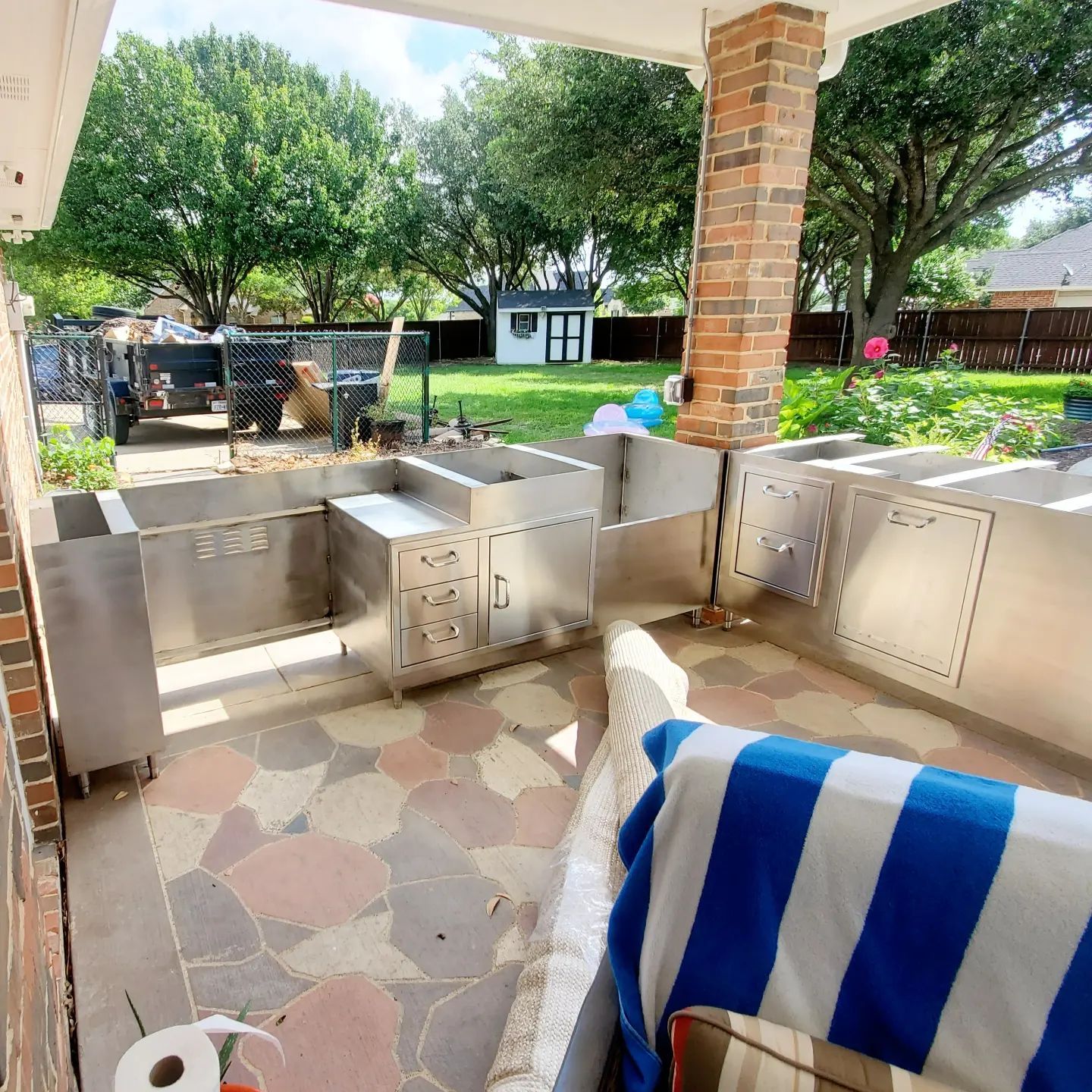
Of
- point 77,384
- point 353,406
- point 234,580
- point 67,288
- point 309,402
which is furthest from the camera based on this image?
point 67,288

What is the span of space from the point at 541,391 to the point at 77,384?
6.93m

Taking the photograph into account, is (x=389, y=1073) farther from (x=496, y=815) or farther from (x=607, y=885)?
(x=496, y=815)

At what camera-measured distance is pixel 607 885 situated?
1.81 m

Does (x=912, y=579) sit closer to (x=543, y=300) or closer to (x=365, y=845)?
(x=365, y=845)

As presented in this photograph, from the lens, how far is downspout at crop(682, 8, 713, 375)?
10.2 feet

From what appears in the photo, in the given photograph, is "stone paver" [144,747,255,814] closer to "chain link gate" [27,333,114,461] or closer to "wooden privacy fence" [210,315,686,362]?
"chain link gate" [27,333,114,461]

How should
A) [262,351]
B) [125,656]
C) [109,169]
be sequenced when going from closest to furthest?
1. [125,656]
2. [262,351]
3. [109,169]

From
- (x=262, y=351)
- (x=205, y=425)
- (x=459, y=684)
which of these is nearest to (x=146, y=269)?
(x=205, y=425)

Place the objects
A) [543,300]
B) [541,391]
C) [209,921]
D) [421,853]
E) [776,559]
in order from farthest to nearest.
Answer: [543,300] → [541,391] → [776,559] → [421,853] → [209,921]

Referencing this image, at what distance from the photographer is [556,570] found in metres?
2.99

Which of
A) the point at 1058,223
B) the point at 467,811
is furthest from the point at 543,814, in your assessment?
the point at 1058,223

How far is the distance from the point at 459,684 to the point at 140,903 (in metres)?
1.34

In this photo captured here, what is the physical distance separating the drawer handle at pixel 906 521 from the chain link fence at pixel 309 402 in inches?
234

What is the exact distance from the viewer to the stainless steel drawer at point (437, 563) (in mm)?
Result: 2600
